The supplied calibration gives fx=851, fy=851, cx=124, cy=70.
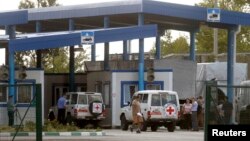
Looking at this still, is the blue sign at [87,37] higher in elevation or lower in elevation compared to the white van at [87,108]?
higher

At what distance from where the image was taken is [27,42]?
40188mm

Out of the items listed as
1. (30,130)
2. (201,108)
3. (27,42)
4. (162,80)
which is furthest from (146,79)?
(30,130)

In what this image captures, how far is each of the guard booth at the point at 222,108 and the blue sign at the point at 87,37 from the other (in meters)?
22.9

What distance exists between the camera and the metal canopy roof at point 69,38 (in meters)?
40.0

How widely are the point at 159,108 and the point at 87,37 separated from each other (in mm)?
5229

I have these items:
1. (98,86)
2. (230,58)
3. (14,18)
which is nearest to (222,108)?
(14,18)

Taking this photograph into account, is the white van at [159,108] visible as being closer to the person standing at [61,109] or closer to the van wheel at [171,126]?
the van wheel at [171,126]

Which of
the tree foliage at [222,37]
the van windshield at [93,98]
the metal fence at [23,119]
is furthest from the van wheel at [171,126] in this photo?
the tree foliage at [222,37]

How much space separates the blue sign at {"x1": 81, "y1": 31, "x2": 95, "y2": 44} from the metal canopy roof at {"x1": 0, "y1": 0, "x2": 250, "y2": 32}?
5520 millimetres

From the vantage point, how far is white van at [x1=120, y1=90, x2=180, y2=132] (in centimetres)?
3844

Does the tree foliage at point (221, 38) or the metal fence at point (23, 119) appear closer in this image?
the metal fence at point (23, 119)

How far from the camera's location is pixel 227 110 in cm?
1797

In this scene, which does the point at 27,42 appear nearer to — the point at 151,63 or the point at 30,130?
the point at 151,63

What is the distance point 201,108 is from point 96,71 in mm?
7938
